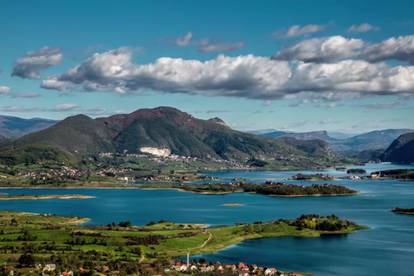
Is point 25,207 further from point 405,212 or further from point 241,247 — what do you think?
point 405,212

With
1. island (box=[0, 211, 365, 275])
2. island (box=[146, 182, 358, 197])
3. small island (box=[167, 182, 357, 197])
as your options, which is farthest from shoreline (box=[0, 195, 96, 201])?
island (box=[0, 211, 365, 275])

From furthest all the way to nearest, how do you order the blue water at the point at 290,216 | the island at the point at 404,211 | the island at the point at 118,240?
the island at the point at 404,211, the blue water at the point at 290,216, the island at the point at 118,240

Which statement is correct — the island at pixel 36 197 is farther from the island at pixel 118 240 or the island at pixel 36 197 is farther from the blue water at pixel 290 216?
the island at pixel 118 240

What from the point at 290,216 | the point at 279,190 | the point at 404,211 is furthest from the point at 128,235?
the point at 279,190

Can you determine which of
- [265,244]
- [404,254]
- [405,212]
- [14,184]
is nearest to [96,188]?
[14,184]

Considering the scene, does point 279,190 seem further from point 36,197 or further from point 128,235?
point 128,235

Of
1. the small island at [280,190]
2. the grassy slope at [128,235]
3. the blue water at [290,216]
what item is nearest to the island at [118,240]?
the grassy slope at [128,235]
